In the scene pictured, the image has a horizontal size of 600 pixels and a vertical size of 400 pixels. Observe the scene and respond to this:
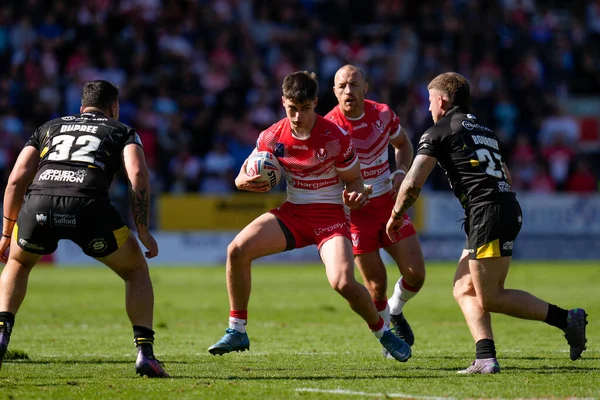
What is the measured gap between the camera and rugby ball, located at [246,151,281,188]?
848cm

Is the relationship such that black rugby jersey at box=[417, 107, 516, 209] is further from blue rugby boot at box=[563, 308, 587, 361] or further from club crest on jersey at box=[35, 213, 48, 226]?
club crest on jersey at box=[35, 213, 48, 226]

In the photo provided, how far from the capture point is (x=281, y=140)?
876 centimetres

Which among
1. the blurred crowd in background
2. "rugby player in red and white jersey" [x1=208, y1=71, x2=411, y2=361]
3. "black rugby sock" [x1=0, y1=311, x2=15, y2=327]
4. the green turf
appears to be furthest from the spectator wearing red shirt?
"black rugby sock" [x1=0, y1=311, x2=15, y2=327]

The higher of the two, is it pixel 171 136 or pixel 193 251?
pixel 171 136

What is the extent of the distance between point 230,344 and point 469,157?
265 cm

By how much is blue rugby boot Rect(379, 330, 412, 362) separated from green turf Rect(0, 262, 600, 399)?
0.09m

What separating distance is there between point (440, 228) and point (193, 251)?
20.8ft

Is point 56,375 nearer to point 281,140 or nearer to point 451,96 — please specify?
point 281,140

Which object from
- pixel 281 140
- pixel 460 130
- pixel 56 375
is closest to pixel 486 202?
pixel 460 130

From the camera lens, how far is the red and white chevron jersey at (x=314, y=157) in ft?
28.4

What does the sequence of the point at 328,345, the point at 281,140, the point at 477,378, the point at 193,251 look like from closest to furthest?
the point at 477,378 → the point at 281,140 → the point at 328,345 → the point at 193,251

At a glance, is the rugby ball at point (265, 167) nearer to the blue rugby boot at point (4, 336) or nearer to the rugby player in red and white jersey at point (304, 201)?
the rugby player in red and white jersey at point (304, 201)

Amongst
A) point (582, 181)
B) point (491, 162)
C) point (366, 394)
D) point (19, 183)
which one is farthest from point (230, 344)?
point (582, 181)

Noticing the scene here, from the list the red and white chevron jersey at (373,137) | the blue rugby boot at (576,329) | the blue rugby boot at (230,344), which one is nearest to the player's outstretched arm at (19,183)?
the blue rugby boot at (230,344)
